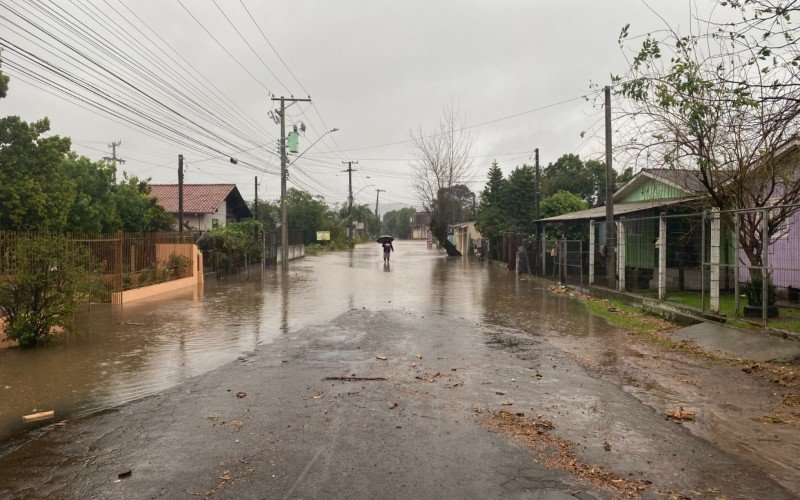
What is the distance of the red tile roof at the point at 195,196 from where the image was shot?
3853 cm

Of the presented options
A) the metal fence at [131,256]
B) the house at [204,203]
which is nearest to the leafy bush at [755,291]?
the metal fence at [131,256]

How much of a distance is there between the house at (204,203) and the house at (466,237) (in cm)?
1990

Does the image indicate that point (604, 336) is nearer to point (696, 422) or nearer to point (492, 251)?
point (696, 422)

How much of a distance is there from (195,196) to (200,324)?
30.7 meters

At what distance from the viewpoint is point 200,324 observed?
12.2 metres

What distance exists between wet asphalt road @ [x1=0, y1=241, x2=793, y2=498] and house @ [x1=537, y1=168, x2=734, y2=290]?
8.16 metres

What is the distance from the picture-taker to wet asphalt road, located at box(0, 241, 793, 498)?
412cm

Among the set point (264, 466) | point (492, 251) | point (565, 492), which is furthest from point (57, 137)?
point (492, 251)

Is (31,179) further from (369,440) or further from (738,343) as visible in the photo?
(738,343)

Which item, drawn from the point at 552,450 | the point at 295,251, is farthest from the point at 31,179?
the point at 295,251

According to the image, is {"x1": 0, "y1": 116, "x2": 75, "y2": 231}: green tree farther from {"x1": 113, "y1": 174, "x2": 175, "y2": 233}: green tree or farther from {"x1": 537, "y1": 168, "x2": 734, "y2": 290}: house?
{"x1": 537, "y1": 168, "x2": 734, "y2": 290}: house

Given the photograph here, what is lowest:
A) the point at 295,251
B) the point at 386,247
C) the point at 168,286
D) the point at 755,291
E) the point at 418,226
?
the point at 168,286

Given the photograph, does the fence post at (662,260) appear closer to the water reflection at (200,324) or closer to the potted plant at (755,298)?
the water reflection at (200,324)

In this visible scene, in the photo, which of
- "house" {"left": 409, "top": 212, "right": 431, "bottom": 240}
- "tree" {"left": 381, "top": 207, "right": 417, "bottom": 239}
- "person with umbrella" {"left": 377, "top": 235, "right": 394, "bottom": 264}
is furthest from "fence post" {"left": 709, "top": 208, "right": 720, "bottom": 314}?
"tree" {"left": 381, "top": 207, "right": 417, "bottom": 239}
